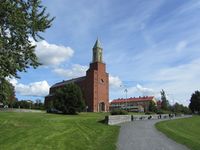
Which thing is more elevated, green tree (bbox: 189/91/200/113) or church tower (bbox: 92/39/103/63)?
church tower (bbox: 92/39/103/63)

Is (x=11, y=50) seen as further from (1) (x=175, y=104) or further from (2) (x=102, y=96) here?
(1) (x=175, y=104)

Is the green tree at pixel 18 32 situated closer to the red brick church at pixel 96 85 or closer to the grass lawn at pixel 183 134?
the grass lawn at pixel 183 134

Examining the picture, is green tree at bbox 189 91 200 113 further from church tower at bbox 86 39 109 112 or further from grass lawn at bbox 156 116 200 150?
grass lawn at bbox 156 116 200 150

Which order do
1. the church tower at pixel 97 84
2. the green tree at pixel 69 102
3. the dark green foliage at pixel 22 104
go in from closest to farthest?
the green tree at pixel 69 102 → the church tower at pixel 97 84 → the dark green foliage at pixel 22 104

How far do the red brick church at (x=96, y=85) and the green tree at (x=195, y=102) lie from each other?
6032 centimetres

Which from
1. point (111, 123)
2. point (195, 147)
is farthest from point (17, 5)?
point (111, 123)

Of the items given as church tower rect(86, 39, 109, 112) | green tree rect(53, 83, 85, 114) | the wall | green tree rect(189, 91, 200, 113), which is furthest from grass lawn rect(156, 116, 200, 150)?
green tree rect(189, 91, 200, 113)

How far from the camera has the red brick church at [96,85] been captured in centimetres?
10188

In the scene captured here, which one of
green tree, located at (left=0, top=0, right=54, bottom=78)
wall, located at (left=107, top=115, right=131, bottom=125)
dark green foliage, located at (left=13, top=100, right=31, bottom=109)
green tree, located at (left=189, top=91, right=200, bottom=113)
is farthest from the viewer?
green tree, located at (left=189, top=91, right=200, bottom=113)

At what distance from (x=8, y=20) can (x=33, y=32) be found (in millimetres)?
2177

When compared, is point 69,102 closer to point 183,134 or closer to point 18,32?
point 183,134

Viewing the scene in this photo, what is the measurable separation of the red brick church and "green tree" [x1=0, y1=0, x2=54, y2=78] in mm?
82593

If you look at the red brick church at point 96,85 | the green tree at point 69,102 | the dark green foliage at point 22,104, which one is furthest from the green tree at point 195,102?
the green tree at point 69,102

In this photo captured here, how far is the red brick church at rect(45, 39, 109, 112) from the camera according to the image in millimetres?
101875
